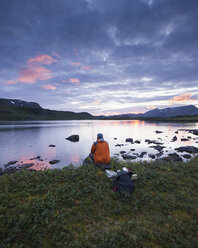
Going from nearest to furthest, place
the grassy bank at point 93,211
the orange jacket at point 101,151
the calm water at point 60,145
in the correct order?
the grassy bank at point 93,211 → the orange jacket at point 101,151 → the calm water at point 60,145

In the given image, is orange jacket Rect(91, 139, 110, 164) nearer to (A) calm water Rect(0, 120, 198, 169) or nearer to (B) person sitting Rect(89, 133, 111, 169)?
(B) person sitting Rect(89, 133, 111, 169)

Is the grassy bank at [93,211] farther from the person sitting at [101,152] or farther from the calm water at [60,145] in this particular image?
the calm water at [60,145]

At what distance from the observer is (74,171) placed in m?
9.88

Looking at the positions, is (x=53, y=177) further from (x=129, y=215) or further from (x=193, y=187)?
(x=193, y=187)

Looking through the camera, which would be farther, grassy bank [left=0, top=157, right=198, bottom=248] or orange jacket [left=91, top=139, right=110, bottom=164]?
orange jacket [left=91, top=139, right=110, bottom=164]

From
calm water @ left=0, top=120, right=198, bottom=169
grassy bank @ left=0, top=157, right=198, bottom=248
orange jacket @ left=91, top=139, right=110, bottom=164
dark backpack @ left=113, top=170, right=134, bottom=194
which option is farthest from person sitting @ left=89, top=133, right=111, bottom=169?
calm water @ left=0, top=120, right=198, bottom=169

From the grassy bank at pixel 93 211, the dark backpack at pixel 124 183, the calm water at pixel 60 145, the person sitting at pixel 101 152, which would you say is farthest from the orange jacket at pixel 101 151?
the calm water at pixel 60 145

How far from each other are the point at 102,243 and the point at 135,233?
4.26 feet

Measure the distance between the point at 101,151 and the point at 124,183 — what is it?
3.14 meters

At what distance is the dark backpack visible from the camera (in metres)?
7.68

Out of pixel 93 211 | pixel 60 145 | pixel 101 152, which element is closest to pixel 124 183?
pixel 93 211

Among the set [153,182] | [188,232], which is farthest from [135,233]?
[153,182]

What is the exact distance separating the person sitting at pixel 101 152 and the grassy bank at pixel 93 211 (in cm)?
130

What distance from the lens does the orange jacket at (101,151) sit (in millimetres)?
10203
